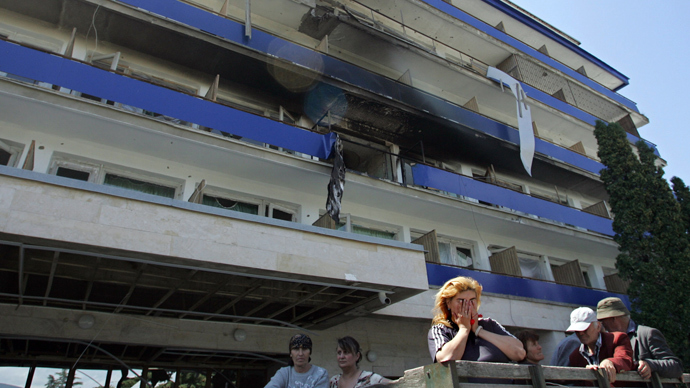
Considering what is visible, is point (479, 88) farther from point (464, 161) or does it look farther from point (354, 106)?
point (354, 106)

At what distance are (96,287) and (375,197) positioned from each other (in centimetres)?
686

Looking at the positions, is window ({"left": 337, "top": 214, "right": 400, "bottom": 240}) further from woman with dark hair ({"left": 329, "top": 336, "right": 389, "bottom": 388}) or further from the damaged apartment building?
woman with dark hair ({"left": 329, "top": 336, "right": 389, "bottom": 388})

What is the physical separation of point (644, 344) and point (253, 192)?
8.50 metres

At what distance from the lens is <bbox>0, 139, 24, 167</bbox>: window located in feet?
27.8

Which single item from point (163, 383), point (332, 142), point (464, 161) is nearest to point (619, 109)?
point (464, 161)

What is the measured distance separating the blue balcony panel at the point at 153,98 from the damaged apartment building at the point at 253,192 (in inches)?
1.5

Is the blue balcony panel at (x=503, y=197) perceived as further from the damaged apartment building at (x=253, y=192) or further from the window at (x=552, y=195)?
the window at (x=552, y=195)

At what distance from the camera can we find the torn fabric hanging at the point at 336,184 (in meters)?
9.86

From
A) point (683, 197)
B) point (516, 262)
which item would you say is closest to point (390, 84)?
point (516, 262)

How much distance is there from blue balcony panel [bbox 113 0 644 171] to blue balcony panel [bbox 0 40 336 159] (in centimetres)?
241

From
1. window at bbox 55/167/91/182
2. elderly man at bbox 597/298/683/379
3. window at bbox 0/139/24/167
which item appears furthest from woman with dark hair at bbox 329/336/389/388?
window at bbox 0/139/24/167

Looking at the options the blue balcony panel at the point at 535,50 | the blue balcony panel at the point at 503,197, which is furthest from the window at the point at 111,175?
the blue balcony panel at the point at 535,50

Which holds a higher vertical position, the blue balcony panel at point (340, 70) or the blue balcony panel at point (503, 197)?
the blue balcony panel at point (340, 70)

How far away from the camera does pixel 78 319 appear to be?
7652mm
